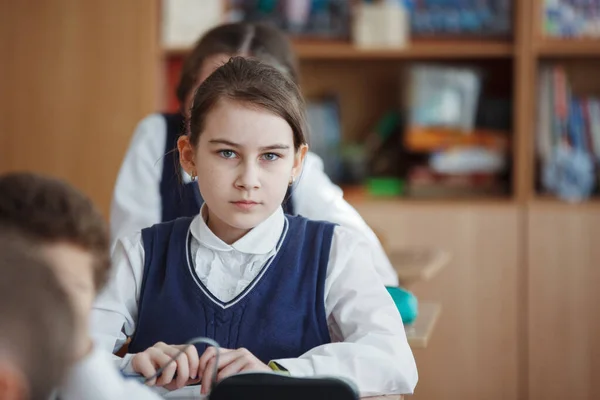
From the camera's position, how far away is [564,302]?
11.7 ft

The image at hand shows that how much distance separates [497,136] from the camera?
364 centimetres

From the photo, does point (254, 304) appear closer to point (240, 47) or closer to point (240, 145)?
point (240, 145)

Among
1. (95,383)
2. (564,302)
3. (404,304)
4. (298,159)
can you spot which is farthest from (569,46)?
(95,383)

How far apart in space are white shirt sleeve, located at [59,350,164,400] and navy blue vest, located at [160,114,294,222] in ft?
3.37

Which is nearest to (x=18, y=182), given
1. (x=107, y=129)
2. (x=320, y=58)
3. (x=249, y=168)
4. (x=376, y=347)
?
(x=249, y=168)

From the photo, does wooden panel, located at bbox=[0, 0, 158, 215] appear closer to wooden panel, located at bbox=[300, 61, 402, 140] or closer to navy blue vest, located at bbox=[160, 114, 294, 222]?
wooden panel, located at bbox=[300, 61, 402, 140]

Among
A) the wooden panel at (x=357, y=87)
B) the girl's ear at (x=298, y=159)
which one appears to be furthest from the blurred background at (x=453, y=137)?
the girl's ear at (x=298, y=159)

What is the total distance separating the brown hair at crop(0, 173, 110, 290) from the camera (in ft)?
3.42

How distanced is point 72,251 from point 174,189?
1.35 meters

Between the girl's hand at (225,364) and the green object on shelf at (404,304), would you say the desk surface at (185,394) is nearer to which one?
the girl's hand at (225,364)

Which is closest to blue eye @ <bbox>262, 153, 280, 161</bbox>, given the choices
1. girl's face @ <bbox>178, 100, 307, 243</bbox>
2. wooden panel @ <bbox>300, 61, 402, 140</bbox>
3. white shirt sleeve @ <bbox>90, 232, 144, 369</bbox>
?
girl's face @ <bbox>178, 100, 307, 243</bbox>

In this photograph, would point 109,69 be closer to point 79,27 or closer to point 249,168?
point 79,27

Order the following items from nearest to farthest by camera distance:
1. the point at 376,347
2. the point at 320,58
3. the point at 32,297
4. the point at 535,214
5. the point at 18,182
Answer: the point at 32,297
the point at 18,182
the point at 376,347
the point at 535,214
the point at 320,58

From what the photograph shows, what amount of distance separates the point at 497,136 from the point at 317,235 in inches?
85.5
